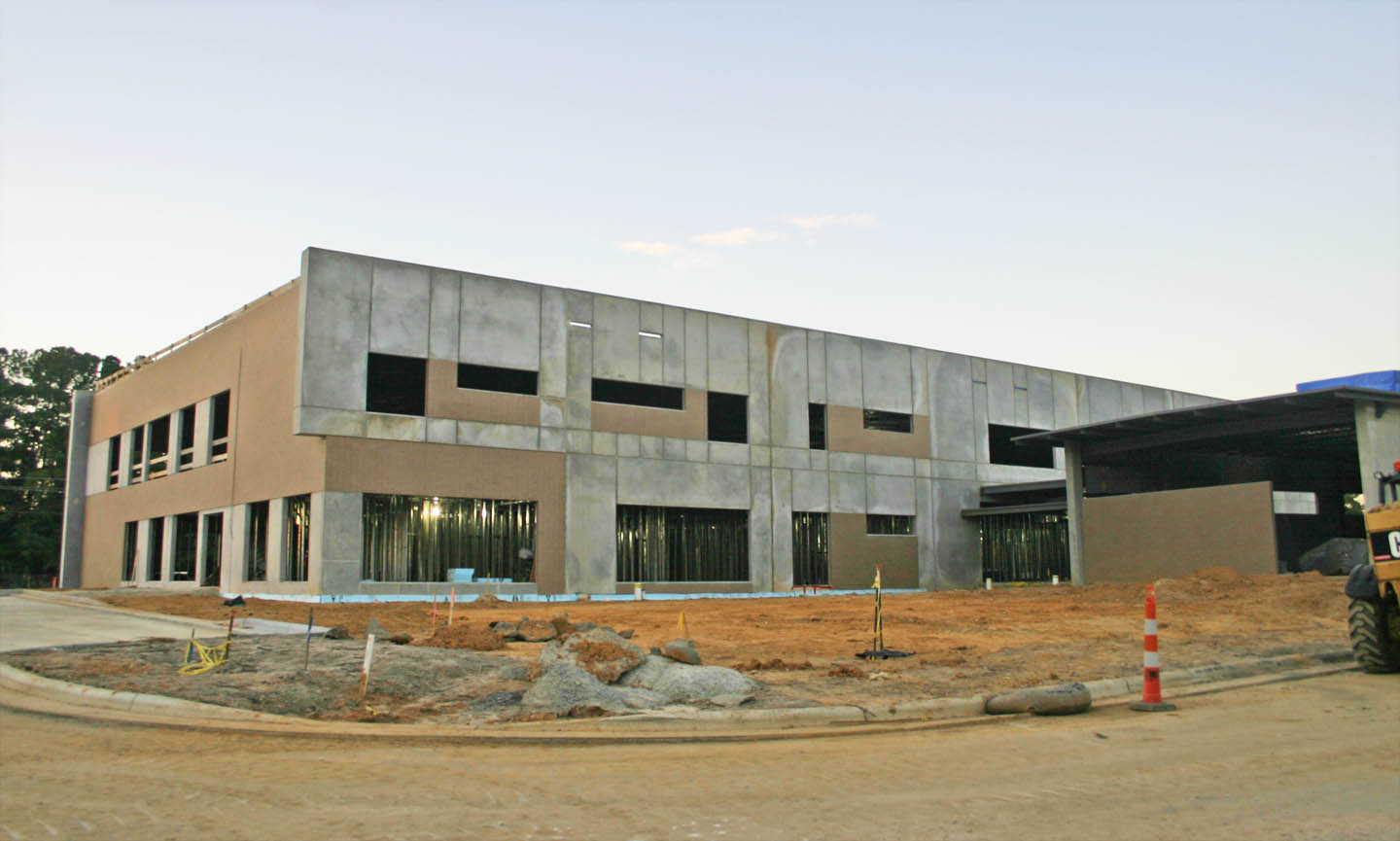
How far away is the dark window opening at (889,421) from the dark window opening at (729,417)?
6.56 m

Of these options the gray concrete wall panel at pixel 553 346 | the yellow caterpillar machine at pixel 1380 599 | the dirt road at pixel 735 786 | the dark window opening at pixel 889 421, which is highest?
the gray concrete wall panel at pixel 553 346

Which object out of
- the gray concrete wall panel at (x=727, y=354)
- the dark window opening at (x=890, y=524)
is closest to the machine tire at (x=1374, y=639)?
the gray concrete wall panel at (x=727, y=354)

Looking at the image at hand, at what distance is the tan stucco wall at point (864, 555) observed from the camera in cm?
4341

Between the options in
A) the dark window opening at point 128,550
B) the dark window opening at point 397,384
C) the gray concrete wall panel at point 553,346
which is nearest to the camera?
the dark window opening at point 397,384

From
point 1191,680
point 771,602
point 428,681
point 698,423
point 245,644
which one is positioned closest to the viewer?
point 428,681

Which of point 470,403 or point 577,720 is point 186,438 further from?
point 577,720

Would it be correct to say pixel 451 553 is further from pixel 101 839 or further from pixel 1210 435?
pixel 101 839

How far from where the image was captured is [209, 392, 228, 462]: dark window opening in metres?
39.6

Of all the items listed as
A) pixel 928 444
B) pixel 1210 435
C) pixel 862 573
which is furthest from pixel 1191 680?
pixel 928 444

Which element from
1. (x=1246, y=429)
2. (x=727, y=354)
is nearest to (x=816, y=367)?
(x=727, y=354)

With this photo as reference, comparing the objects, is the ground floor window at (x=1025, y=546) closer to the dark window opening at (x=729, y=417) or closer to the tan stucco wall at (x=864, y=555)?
the tan stucco wall at (x=864, y=555)

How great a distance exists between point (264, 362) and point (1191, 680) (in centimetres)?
3197

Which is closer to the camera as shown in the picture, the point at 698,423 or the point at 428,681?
the point at 428,681

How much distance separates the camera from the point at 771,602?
1260 inches
